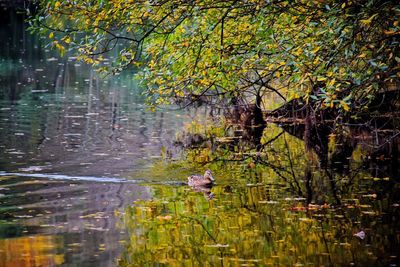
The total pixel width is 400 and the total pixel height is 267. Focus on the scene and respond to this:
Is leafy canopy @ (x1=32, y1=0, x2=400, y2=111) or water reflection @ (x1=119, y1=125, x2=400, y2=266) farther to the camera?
leafy canopy @ (x1=32, y1=0, x2=400, y2=111)

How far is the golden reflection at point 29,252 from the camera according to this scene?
1026 cm

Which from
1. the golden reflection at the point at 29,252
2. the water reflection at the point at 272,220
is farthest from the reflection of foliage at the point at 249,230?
the golden reflection at the point at 29,252

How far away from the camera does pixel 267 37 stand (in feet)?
51.1

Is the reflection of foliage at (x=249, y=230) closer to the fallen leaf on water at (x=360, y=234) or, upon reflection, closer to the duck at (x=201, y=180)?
the fallen leaf on water at (x=360, y=234)

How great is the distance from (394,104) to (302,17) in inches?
345

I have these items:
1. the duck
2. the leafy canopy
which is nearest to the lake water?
the duck

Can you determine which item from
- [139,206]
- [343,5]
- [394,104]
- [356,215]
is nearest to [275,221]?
[356,215]

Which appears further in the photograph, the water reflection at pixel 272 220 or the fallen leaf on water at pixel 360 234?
the fallen leaf on water at pixel 360 234

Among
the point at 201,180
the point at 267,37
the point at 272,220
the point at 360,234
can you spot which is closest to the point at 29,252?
the point at 272,220

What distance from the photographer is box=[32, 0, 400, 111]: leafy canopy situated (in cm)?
1177

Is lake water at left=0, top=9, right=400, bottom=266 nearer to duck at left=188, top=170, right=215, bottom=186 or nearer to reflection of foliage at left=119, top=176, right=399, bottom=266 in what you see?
reflection of foliage at left=119, top=176, right=399, bottom=266

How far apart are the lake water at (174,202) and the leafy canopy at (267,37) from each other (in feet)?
6.12

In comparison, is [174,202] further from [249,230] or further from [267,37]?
[267,37]

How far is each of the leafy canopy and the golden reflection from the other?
340 cm
